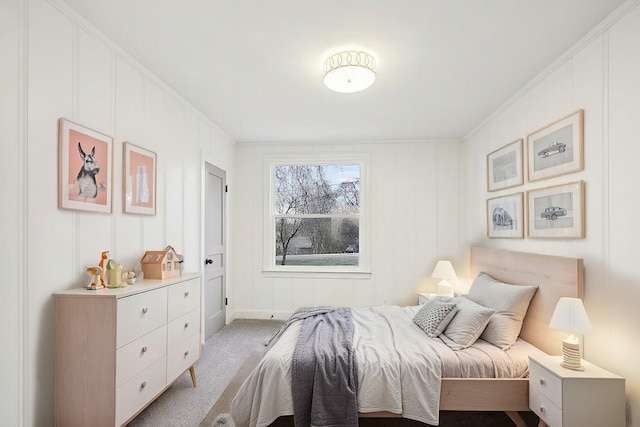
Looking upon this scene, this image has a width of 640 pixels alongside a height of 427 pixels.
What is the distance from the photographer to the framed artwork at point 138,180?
2.51 m

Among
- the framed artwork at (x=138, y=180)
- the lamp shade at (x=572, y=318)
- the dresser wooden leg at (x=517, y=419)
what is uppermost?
the framed artwork at (x=138, y=180)

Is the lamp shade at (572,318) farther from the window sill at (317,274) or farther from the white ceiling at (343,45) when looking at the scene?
the window sill at (317,274)

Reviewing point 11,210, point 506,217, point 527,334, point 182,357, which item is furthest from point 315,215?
point 11,210

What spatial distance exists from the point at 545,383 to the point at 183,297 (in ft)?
8.36

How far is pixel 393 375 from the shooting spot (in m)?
2.11

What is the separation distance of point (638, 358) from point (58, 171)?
344 centimetres

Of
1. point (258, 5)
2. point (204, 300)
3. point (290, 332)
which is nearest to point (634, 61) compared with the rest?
point (258, 5)

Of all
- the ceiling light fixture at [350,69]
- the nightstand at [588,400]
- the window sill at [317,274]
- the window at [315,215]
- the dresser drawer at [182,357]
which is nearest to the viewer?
the nightstand at [588,400]

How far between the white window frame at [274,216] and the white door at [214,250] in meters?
0.68

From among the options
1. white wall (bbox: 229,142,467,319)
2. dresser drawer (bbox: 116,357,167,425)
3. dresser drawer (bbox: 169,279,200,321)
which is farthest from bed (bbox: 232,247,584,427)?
white wall (bbox: 229,142,467,319)

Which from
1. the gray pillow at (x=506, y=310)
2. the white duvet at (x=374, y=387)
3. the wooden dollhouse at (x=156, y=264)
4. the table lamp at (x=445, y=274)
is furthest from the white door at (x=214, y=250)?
the gray pillow at (x=506, y=310)

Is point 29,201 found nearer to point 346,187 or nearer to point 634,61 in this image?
point 634,61

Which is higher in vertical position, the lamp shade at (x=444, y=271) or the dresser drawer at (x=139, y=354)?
the lamp shade at (x=444, y=271)

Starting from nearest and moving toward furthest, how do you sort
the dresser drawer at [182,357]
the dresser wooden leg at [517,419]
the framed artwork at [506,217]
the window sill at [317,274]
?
the dresser wooden leg at [517,419], the dresser drawer at [182,357], the framed artwork at [506,217], the window sill at [317,274]
